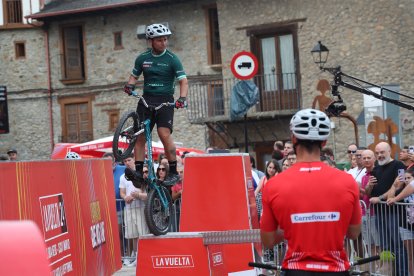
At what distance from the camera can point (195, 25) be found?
1352 inches

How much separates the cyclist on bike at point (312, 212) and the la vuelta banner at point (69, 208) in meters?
2.11

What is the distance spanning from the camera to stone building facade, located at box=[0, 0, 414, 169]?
2930cm

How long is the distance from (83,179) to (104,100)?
27171 millimetres

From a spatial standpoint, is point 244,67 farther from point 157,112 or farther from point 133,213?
point 157,112

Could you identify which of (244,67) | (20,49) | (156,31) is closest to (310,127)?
(156,31)

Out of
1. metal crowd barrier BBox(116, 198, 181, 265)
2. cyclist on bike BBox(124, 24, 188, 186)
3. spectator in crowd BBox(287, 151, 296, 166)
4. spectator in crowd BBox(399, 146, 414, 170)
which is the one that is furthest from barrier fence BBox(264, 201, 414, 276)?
cyclist on bike BBox(124, 24, 188, 186)

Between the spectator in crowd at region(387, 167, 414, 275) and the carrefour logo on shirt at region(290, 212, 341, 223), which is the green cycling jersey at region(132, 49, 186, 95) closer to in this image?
the spectator in crowd at region(387, 167, 414, 275)

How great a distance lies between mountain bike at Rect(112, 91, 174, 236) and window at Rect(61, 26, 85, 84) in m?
26.5

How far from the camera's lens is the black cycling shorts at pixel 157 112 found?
414 inches

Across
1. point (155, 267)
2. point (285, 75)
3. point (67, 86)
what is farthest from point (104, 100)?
point (155, 267)

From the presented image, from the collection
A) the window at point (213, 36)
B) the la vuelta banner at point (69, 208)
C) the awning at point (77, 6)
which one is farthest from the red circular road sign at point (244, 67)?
the awning at point (77, 6)

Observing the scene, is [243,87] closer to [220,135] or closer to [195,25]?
[220,135]

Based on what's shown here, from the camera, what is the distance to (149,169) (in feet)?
35.0

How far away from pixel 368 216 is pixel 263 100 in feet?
62.7
